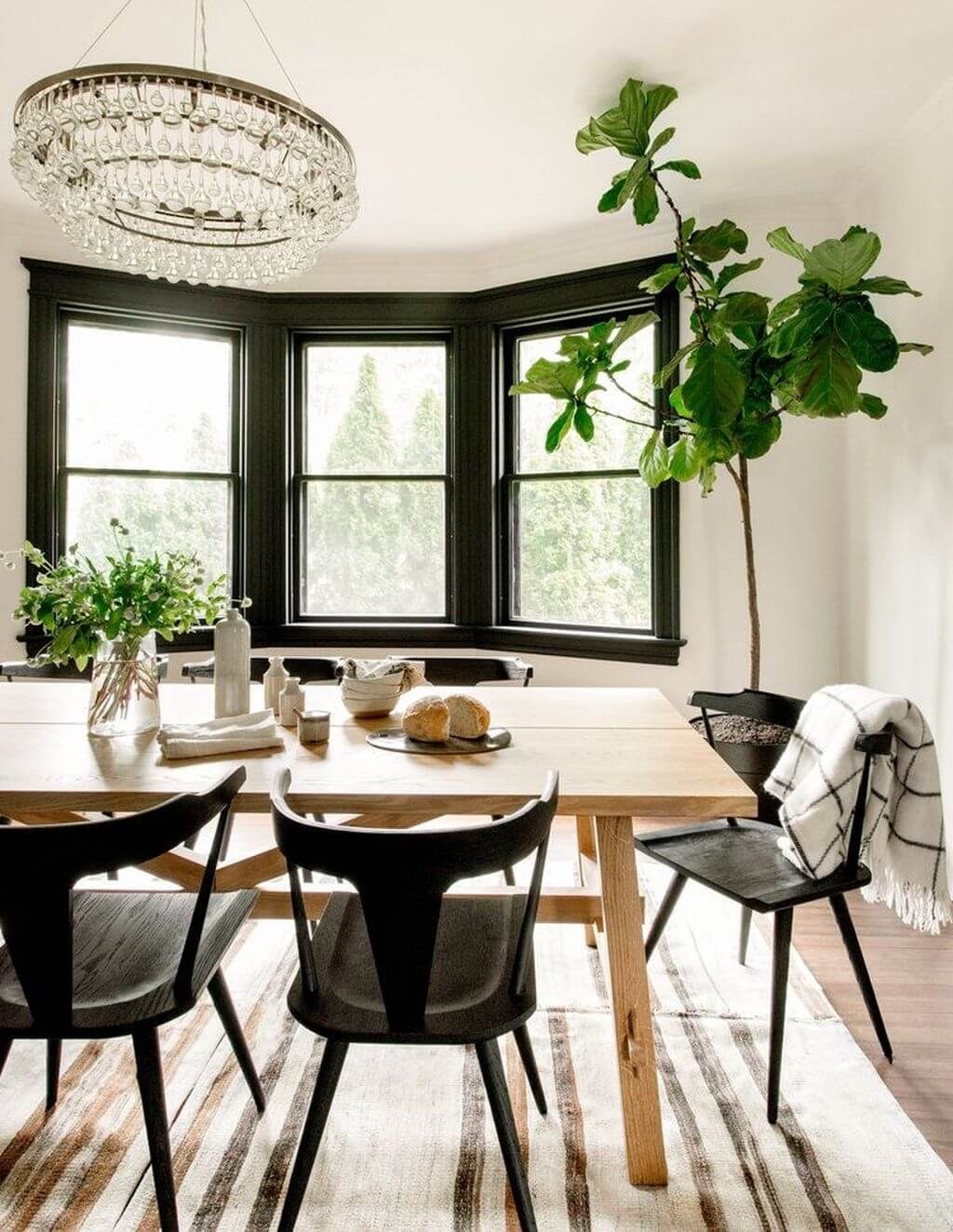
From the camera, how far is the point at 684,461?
3385 millimetres

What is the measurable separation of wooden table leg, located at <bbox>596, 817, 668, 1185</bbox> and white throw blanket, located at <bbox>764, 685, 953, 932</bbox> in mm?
480

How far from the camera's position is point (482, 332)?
447 centimetres

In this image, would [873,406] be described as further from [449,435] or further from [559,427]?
[449,435]

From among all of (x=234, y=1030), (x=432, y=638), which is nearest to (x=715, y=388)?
(x=432, y=638)

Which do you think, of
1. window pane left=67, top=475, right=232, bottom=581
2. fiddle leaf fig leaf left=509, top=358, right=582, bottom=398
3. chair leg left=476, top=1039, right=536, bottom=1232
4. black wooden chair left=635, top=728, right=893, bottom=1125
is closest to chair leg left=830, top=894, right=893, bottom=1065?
black wooden chair left=635, top=728, right=893, bottom=1125

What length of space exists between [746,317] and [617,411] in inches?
44.5

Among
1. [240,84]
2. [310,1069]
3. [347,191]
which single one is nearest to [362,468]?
[347,191]

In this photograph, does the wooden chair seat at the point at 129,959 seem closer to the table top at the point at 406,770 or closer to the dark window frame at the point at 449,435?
the table top at the point at 406,770

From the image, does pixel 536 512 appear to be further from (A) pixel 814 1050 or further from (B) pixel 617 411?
(A) pixel 814 1050

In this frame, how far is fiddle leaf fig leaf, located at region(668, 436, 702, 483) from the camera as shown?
337 centimetres

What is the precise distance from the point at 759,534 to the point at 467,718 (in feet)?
7.75

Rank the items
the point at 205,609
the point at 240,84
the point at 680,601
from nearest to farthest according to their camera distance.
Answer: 1. the point at 240,84
2. the point at 205,609
3. the point at 680,601

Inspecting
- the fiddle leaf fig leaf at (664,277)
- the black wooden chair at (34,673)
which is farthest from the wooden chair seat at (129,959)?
the fiddle leaf fig leaf at (664,277)

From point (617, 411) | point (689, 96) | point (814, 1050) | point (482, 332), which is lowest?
point (814, 1050)
